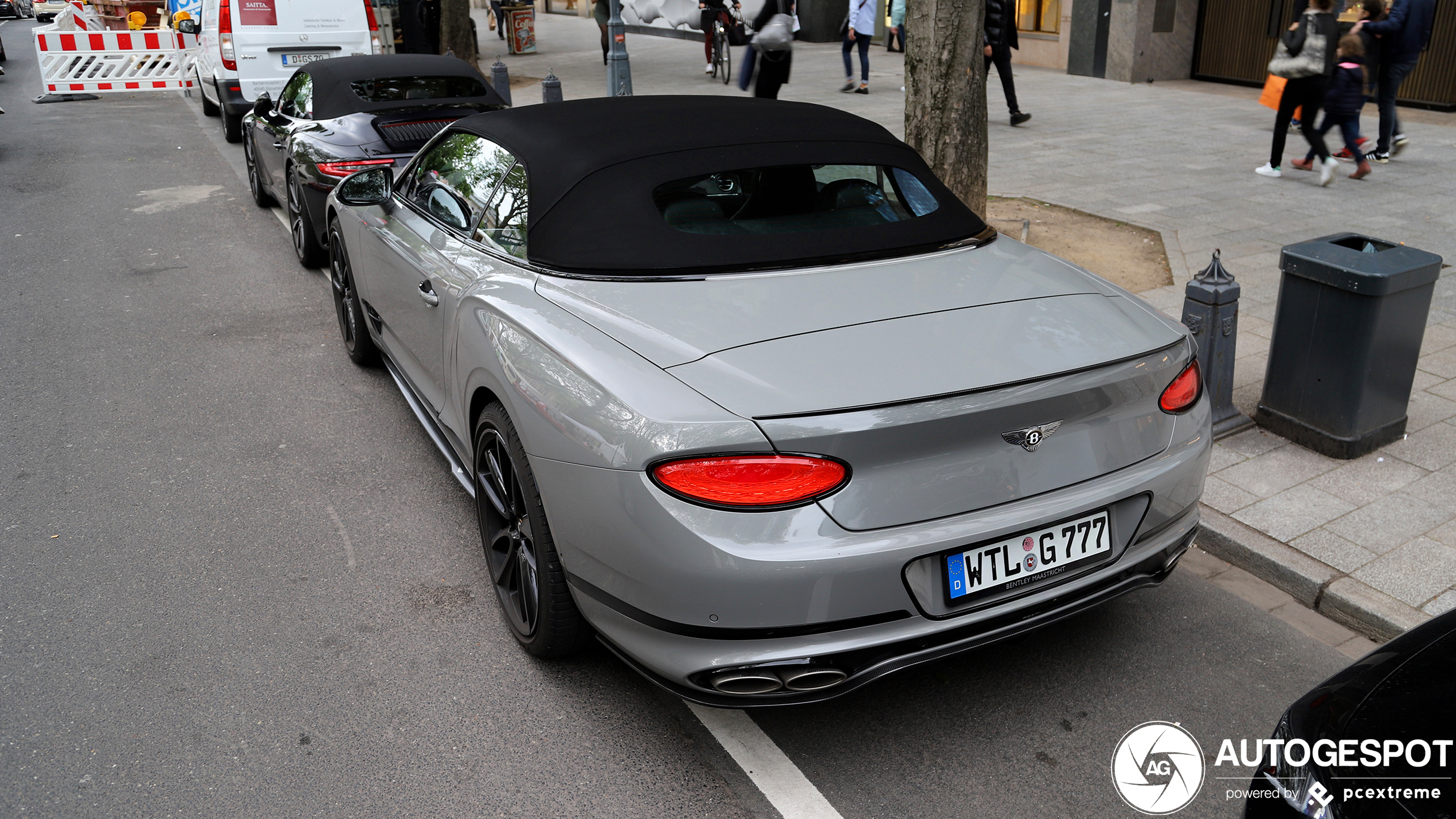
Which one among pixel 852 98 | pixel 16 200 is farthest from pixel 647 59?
pixel 16 200

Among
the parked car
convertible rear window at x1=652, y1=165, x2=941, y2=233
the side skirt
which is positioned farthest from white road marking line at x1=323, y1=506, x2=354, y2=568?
the parked car

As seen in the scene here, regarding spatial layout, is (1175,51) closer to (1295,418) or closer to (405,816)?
(1295,418)

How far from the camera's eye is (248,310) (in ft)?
23.6

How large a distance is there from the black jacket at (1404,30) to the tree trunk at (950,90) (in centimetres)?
477

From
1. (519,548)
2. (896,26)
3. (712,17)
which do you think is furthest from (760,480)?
(896,26)

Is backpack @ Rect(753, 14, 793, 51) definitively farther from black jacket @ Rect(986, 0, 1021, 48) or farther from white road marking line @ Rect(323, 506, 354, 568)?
white road marking line @ Rect(323, 506, 354, 568)

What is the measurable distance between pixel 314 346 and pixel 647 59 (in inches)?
697

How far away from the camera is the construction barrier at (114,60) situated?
18266 mm

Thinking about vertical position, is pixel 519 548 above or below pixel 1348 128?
below

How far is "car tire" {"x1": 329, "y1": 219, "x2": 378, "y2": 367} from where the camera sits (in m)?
5.71

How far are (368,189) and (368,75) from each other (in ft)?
12.6

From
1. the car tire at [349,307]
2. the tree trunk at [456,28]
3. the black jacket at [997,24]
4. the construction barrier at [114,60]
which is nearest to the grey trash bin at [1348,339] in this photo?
the car tire at [349,307]

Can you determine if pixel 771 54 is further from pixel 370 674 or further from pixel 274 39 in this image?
pixel 370 674

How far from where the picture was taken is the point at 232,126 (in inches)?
557
